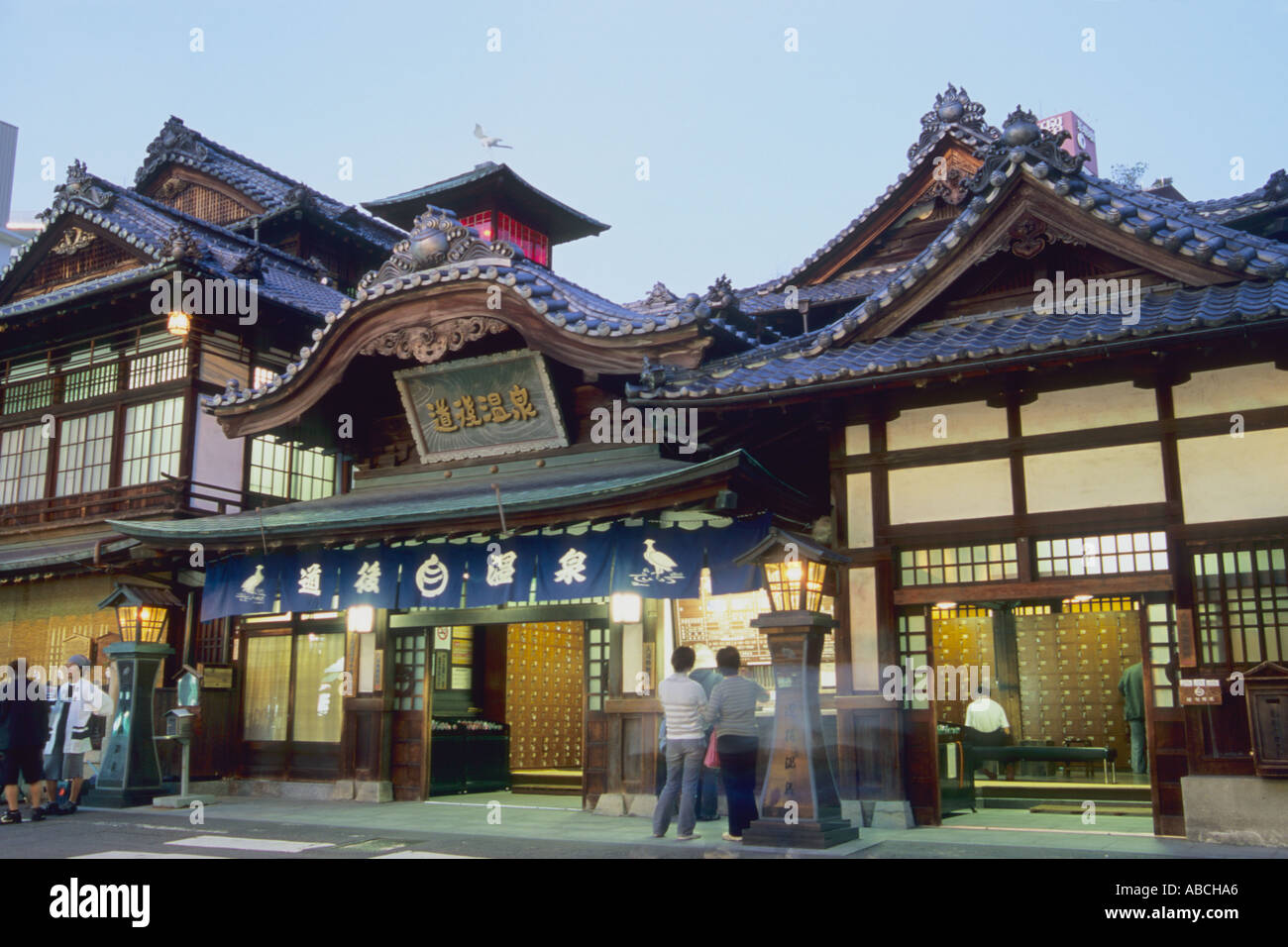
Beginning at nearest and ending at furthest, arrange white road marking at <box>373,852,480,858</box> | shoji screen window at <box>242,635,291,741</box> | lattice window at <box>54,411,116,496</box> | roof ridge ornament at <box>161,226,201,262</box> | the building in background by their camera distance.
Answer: white road marking at <box>373,852,480,858</box> < shoji screen window at <box>242,635,291,741</box> < roof ridge ornament at <box>161,226,201,262</box> < lattice window at <box>54,411,116,496</box> < the building in background

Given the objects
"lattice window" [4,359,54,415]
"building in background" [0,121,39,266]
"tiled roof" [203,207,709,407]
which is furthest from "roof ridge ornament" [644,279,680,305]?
"building in background" [0,121,39,266]

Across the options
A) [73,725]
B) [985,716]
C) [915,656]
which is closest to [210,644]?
[73,725]

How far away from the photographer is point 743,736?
11719 millimetres

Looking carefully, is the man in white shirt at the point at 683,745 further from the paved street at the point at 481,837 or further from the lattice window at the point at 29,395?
the lattice window at the point at 29,395

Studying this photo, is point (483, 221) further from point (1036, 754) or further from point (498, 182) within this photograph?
point (1036, 754)

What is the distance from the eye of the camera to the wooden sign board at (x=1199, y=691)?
11.2 m

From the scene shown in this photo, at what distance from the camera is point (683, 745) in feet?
39.9

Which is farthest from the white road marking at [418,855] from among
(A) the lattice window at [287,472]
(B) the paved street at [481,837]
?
(A) the lattice window at [287,472]

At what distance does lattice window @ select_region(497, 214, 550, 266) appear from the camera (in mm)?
23719

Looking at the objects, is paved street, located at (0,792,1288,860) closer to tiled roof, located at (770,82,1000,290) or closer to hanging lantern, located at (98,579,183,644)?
hanging lantern, located at (98,579,183,644)

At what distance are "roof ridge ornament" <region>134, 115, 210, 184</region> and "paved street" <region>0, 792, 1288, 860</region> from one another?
66.6 feet

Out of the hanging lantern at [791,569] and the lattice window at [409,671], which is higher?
the hanging lantern at [791,569]

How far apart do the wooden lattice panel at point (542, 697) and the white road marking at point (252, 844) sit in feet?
25.4

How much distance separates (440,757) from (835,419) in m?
8.99
